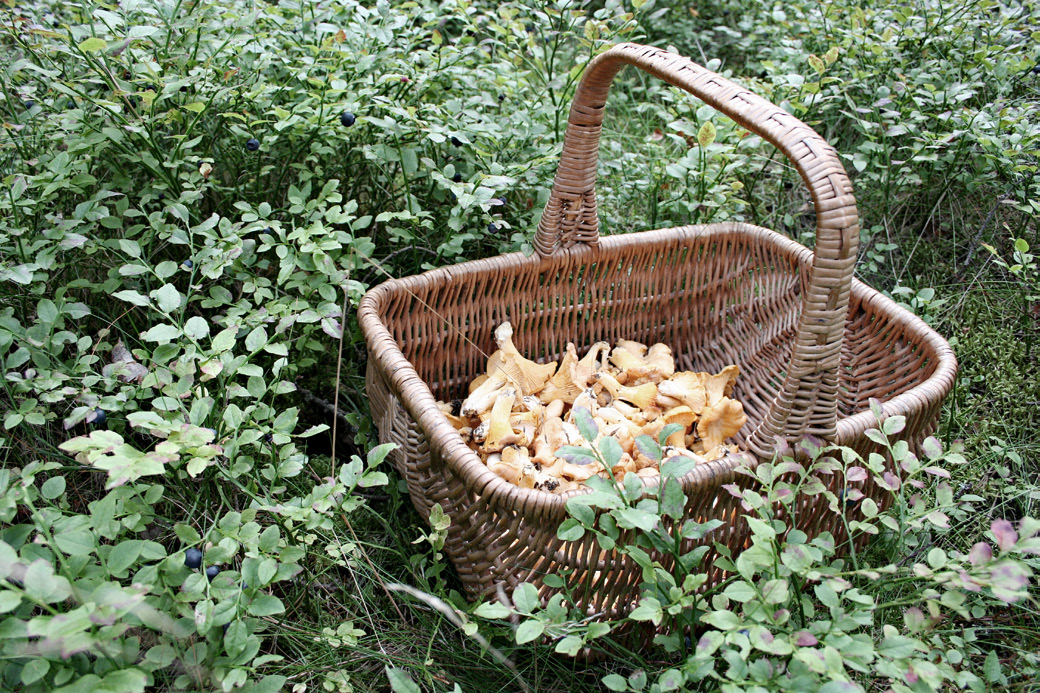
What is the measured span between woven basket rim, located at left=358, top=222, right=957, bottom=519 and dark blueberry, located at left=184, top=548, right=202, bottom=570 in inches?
16.0

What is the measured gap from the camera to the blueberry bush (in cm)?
99

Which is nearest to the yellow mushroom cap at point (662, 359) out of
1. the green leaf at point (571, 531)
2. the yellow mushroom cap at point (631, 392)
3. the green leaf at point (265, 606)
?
the yellow mushroom cap at point (631, 392)

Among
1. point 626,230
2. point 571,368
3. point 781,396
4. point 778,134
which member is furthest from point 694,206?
point 781,396

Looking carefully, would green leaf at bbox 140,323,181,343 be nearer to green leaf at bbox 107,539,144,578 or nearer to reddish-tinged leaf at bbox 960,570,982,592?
green leaf at bbox 107,539,144,578

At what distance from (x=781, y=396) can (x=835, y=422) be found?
0.43 ft

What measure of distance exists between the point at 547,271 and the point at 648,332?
39 cm

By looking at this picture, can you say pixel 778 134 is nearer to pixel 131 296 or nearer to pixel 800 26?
pixel 131 296

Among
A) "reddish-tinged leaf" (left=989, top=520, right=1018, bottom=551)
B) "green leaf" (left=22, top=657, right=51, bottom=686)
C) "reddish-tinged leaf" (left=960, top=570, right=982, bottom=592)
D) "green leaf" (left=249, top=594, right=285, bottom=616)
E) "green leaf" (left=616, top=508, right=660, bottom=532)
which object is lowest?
"green leaf" (left=249, top=594, right=285, bottom=616)

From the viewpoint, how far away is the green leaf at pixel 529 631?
38.3 inches

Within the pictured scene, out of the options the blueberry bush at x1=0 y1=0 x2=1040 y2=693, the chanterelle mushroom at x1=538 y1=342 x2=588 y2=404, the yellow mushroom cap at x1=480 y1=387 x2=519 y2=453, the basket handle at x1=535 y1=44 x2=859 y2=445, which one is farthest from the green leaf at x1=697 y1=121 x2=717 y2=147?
the yellow mushroom cap at x1=480 y1=387 x2=519 y2=453

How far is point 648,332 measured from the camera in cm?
203

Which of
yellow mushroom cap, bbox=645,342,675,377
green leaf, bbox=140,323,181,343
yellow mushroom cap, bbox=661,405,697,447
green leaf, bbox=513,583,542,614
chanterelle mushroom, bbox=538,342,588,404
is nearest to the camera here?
green leaf, bbox=513,583,542,614

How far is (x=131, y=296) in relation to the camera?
1252 mm

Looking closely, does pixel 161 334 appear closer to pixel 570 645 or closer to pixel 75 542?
pixel 75 542
